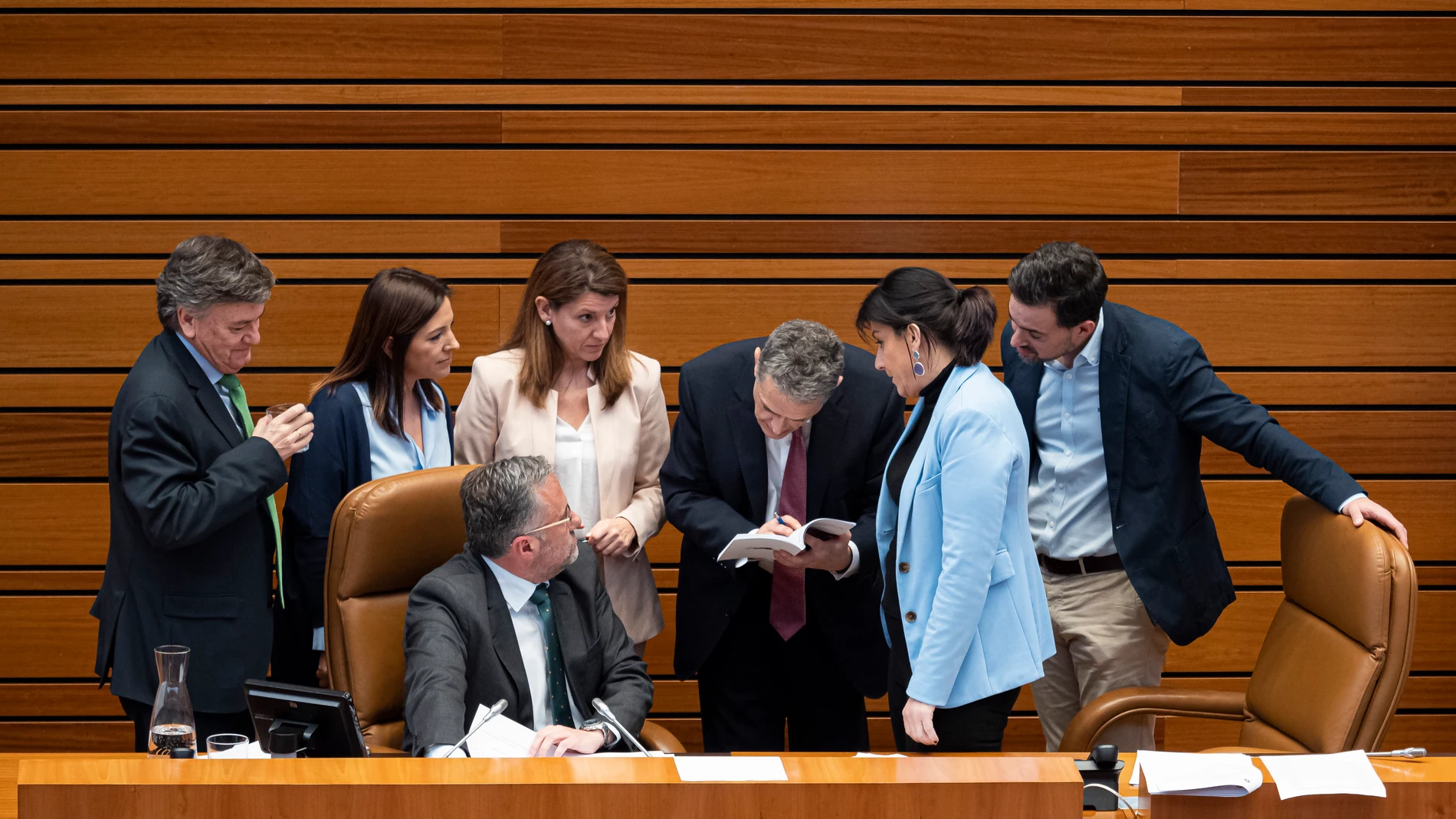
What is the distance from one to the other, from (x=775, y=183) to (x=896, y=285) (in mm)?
1608

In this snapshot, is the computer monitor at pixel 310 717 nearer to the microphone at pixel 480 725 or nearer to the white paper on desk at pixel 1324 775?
the microphone at pixel 480 725

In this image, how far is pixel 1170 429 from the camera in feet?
9.35

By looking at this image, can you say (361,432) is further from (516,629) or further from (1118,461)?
(1118,461)

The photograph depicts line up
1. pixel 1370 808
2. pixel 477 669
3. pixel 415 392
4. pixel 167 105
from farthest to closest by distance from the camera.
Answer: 1. pixel 167 105
2. pixel 415 392
3. pixel 477 669
4. pixel 1370 808

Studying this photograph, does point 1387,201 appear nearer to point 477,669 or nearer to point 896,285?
point 896,285

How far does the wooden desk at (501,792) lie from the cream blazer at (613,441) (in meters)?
1.31

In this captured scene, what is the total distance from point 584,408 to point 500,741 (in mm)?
1174

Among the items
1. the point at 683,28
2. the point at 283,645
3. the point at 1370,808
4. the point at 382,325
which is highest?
the point at 683,28

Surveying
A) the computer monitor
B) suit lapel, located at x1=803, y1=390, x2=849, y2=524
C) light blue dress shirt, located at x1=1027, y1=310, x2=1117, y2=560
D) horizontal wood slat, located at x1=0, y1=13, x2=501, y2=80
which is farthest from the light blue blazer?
horizontal wood slat, located at x1=0, y1=13, x2=501, y2=80

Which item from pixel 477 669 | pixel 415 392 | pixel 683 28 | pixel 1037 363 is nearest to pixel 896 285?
pixel 1037 363

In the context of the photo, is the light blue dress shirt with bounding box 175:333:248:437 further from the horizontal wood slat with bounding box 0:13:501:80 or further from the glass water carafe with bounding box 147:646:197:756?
the horizontal wood slat with bounding box 0:13:501:80

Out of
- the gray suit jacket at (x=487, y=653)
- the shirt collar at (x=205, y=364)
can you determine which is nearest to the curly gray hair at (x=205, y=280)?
the shirt collar at (x=205, y=364)

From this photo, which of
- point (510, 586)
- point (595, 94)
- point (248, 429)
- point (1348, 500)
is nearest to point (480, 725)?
point (510, 586)

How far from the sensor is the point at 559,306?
3.02 meters
